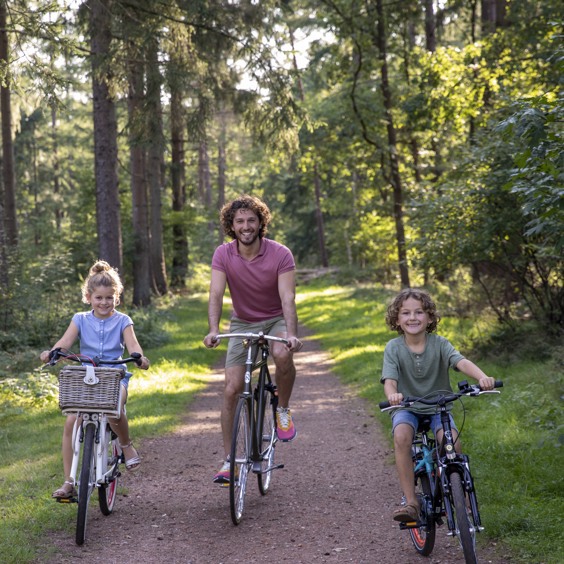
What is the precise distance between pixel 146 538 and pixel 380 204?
2444 cm

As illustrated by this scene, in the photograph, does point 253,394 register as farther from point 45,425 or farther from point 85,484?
point 45,425

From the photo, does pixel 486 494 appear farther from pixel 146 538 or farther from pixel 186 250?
pixel 186 250

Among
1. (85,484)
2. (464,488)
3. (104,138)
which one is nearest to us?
(464,488)

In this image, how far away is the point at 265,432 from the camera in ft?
21.0

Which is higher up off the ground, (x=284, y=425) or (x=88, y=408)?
(x=88, y=408)

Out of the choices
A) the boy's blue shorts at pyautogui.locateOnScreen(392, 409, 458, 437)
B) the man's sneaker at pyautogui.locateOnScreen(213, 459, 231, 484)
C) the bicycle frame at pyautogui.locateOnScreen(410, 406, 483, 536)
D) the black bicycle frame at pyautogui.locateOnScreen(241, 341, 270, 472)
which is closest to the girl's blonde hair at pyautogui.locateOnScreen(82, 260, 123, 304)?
the black bicycle frame at pyautogui.locateOnScreen(241, 341, 270, 472)

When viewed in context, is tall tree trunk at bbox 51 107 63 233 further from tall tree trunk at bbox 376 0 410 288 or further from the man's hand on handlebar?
the man's hand on handlebar

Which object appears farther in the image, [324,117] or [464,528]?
[324,117]

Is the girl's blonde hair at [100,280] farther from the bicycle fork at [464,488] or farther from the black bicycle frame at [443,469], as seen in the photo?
the bicycle fork at [464,488]

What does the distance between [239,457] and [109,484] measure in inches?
41.3

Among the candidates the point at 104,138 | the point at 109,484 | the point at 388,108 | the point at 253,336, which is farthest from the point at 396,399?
the point at 388,108

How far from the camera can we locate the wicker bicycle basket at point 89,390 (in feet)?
17.3

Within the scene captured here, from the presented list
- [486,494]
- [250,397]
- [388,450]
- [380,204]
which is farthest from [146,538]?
[380,204]

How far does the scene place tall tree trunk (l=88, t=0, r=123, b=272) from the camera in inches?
527
